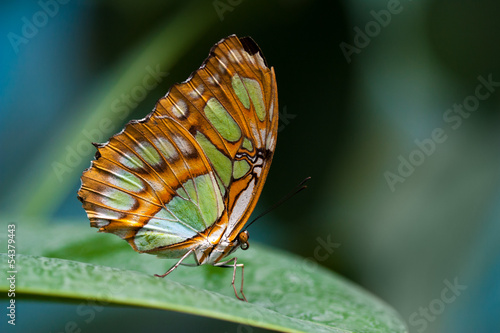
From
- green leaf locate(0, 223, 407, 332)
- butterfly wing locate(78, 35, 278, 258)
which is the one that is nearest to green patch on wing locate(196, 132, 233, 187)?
butterfly wing locate(78, 35, 278, 258)

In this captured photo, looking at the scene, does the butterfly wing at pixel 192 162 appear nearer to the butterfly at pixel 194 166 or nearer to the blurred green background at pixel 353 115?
the butterfly at pixel 194 166

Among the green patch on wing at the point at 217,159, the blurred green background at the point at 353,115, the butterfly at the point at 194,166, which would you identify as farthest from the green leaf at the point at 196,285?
the blurred green background at the point at 353,115

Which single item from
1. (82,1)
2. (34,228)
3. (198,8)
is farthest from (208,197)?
(82,1)

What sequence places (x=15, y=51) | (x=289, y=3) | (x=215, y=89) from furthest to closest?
1. (x=289, y=3)
2. (x=15, y=51)
3. (x=215, y=89)

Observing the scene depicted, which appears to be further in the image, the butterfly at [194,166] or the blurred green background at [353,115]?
the blurred green background at [353,115]

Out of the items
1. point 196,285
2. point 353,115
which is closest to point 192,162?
point 196,285

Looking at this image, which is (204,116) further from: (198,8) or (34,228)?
(198,8)
